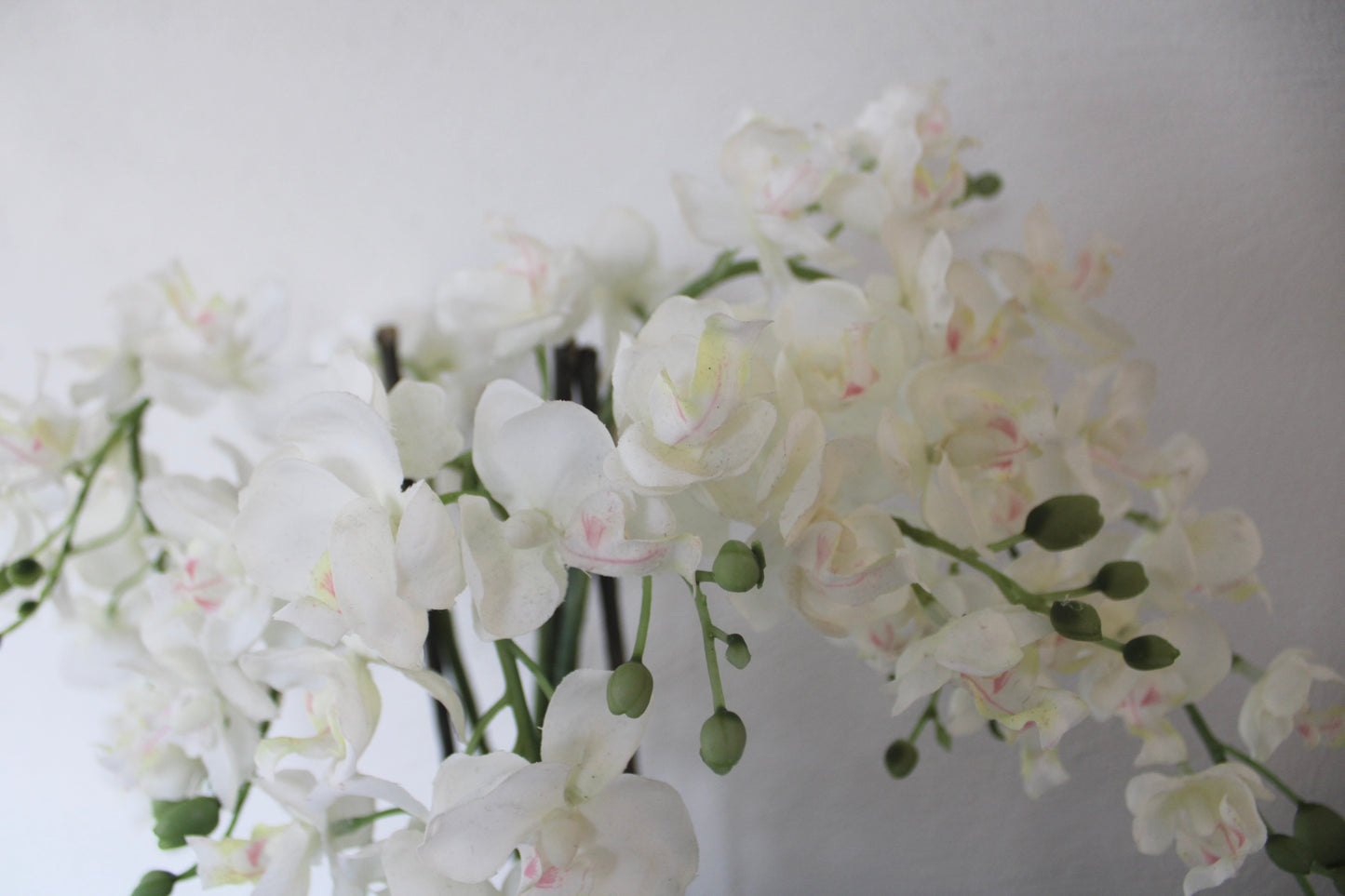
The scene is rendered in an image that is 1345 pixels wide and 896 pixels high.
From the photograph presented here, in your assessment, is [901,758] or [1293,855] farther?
[901,758]

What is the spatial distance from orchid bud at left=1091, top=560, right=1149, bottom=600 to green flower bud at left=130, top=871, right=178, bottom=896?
0.47m

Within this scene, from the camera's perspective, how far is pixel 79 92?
829 millimetres

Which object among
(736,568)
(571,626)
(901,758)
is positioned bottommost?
(901,758)

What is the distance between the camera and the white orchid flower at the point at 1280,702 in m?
0.47

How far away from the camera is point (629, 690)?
13.9 inches

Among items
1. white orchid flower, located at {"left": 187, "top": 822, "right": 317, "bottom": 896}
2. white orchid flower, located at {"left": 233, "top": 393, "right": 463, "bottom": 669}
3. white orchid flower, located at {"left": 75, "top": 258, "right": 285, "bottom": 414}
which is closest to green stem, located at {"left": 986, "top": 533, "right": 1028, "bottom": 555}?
white orchid flower, located at {"left": 233, "top": 393, "right": 463, "bottom": 669}

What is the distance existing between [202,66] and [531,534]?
690 millimetres

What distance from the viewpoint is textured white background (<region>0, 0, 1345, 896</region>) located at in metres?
0.71

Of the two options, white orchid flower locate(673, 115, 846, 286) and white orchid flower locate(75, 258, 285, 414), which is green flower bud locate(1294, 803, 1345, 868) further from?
white orchid flower locate(75, 258, 285, 414)

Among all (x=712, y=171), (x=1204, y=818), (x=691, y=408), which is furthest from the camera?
(x=712, y=171)

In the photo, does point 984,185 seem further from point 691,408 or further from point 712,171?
point 691,408

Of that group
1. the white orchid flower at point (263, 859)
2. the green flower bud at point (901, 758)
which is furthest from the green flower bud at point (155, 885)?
the green flower bud at point (901, 758)

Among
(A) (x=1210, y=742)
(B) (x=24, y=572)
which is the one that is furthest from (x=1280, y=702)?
(B) (x=24, y=572)

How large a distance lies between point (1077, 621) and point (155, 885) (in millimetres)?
451
